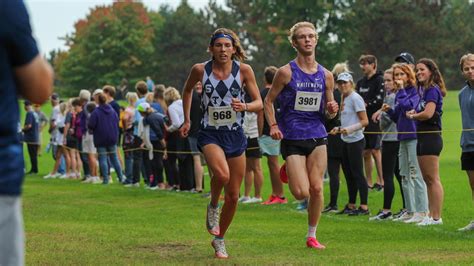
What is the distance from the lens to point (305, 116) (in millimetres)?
11266

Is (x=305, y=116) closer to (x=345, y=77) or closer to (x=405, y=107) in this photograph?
(x=405, y=107)

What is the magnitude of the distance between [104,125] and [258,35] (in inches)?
3213

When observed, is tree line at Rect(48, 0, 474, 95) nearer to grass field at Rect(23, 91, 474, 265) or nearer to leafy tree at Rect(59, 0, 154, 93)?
leafy tree at Rect(59, 0, 154, 93)

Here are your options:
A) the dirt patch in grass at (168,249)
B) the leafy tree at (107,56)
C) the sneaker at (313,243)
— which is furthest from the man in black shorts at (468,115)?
the leafy tree at (107,56)

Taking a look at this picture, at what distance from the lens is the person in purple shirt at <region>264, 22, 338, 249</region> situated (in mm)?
11062

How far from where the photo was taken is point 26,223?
14.4m

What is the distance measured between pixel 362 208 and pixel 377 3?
75.0 meters

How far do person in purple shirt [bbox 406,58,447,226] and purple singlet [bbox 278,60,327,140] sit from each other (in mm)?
2198

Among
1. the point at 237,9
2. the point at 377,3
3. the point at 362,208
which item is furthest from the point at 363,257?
the point at 237,9

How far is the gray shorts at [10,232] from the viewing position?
446 cm

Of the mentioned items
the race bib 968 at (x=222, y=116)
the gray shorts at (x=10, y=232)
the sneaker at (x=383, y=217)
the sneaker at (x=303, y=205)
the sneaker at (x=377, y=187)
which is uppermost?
the race bib 968 at (x=222, y=116)

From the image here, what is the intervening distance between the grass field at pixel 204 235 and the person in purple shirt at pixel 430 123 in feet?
1.79

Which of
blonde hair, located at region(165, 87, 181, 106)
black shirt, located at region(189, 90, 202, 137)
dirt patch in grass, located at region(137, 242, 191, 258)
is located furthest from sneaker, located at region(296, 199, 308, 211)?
dirt patch in grass, located at region(137, 242, 191, 258)

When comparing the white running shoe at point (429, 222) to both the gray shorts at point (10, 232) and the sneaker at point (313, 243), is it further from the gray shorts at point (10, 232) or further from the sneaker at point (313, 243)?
the gray shorts at point (10, 232)
